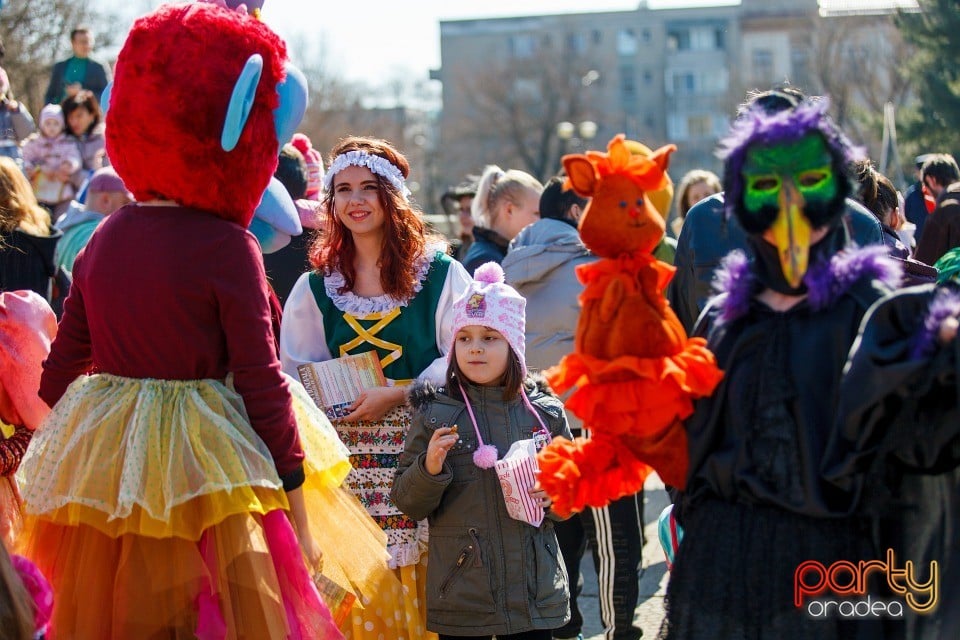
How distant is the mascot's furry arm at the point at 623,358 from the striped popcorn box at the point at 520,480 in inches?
36.2

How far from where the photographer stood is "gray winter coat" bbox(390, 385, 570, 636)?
4.39 meters

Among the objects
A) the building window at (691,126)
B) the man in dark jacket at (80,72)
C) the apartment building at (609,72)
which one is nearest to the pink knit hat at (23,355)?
the man in dark jacket at (80,72)

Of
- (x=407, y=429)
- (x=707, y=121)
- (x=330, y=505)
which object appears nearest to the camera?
(x=330, y=505)

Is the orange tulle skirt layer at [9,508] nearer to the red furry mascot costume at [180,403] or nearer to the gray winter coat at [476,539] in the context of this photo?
the red furry mascot costume at [180,403]

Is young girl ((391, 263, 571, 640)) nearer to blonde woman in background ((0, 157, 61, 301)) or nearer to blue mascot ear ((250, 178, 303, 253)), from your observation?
blue mascot ear ((250, 178, 303, 253))

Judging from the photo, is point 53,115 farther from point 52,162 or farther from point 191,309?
point 191,309

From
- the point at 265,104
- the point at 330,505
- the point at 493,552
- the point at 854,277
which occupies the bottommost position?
the point at 493,552

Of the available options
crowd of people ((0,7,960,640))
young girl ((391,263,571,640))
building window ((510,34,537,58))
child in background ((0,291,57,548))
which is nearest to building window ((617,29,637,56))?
building window ((510,34,537,58))

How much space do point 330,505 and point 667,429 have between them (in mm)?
1258

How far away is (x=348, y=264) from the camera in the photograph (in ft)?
16.7

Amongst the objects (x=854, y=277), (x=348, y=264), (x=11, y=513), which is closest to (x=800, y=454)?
(x=854, y=277)

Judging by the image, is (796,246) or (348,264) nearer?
(796,246)

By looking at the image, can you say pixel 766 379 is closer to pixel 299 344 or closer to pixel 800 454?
pixel 800 454

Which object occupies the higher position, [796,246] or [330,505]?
[796,246]
